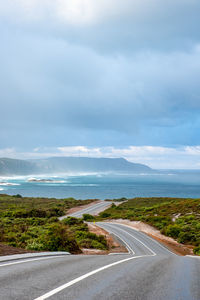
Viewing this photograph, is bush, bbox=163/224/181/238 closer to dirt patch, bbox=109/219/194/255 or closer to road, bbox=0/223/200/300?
dirt patch, bbox=109/219/194/255

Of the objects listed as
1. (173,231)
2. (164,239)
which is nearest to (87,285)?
(164,239)

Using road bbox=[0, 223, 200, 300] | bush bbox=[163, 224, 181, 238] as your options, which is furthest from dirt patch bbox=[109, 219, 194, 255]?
road bbox=[0, 223, 200, 300]

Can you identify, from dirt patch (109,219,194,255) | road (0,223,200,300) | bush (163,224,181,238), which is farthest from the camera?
bush (163,224,181,238)

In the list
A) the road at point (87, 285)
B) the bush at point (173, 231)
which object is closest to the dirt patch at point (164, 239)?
the bush at point (173, 231)

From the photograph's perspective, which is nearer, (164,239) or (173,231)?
(164,239)

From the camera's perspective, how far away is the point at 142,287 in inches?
232

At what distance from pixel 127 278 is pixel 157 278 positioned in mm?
1146

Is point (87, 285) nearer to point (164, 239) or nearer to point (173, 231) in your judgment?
point (164, 239)

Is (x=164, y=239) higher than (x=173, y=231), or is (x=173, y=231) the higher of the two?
(x=173, y=231)

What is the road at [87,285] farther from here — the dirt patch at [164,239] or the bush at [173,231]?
the bush at [173,231]

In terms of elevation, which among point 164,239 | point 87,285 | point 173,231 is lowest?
point 164,239

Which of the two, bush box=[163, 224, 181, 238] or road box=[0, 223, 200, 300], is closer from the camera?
road box=[0, 223, 200, 300]

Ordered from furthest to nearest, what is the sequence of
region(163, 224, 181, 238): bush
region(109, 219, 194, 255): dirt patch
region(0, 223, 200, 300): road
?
region(163, 224, 181, 238): bush
region(109, 219, 194, 255): dirt patch
region(0, 223, 200, 300): road

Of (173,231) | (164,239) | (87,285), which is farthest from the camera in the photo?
(173,231)
